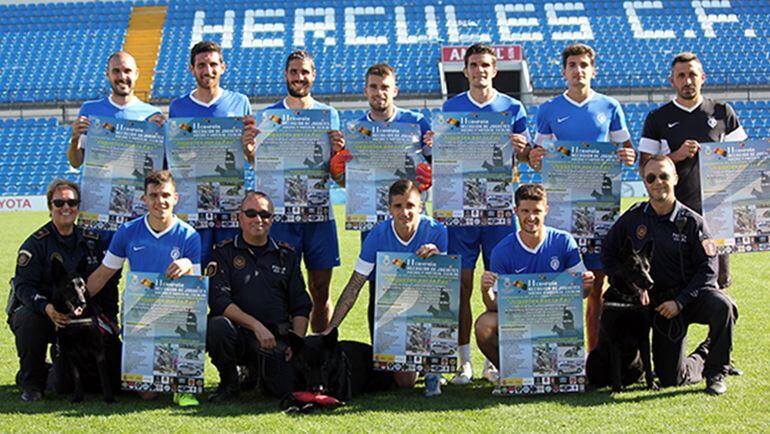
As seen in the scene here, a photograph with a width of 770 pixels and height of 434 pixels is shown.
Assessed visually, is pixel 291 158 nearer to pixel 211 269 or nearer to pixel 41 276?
pixel 211 269

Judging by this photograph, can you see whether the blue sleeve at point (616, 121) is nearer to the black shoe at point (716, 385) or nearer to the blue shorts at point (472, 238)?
the blue shorts at point (472, 238)

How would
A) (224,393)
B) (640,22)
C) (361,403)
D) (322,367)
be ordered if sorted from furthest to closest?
1. (640,22)
2. (224,393)
3. (361,403)
4. (322,367)

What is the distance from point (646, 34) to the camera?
30797 millimetres

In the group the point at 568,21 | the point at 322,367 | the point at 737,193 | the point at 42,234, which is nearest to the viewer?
the point at 322,367

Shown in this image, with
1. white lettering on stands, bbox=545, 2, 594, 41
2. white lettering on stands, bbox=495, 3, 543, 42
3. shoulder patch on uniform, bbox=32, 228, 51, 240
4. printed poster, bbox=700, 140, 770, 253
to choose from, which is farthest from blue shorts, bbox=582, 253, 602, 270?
white lettering on stands, bbox=545, 2, 594, 41

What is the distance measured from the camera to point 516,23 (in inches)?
1236

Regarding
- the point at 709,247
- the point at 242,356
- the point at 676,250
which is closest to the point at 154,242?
the point at 242,356

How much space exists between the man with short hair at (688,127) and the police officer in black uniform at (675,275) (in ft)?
1.38

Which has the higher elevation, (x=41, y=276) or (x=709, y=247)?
(x=709, y=247)

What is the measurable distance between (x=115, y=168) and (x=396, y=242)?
76.5 inches

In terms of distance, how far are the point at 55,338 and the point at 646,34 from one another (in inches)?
1146

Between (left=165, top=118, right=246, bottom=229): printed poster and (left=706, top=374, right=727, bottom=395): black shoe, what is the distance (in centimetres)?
313

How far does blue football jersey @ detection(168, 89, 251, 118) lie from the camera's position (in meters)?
5.75

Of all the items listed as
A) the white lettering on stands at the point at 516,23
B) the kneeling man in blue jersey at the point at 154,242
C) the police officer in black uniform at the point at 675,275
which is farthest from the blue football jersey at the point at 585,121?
the white lettering on stands at the point at 516,23
